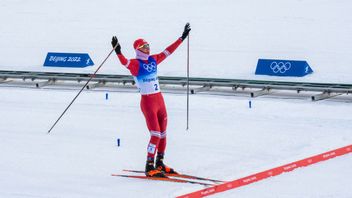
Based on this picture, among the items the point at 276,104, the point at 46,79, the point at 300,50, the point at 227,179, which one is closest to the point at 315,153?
the point at 227,179

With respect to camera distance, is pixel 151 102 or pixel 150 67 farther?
pixel 150 67

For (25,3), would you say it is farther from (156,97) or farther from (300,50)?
(156,97)

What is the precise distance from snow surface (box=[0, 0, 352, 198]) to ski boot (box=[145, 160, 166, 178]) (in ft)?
0.94

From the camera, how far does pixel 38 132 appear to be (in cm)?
1839

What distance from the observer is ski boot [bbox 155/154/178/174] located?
14516 mm

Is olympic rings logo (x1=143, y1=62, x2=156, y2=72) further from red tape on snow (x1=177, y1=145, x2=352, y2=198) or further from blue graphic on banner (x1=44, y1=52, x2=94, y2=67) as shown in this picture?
blue graphic on banner (x1=44, y1=52, x2=94, y2=67)

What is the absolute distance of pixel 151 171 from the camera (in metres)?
14.4

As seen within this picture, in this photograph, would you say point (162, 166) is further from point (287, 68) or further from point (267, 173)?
point (287, 68)

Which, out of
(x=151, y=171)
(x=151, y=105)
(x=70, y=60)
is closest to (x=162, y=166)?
(x=151, y=171)

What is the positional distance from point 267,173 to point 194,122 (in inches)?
192

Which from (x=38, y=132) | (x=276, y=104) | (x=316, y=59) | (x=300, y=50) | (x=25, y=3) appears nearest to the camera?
(x=38, y=132)

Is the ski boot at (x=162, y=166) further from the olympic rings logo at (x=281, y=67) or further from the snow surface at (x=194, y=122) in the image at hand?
the olympic rings logo at (x=281, y=67)

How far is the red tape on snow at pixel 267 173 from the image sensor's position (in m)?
13.4

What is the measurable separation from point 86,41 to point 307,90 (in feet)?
51.9
